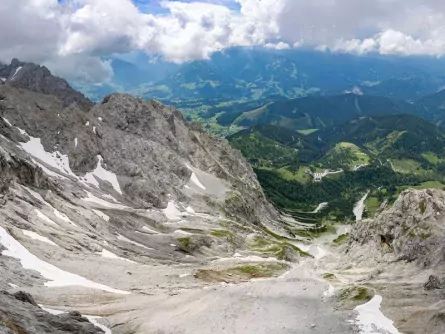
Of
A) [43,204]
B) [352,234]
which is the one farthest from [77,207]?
[352,234]

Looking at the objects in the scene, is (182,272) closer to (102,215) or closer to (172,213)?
(102,215)

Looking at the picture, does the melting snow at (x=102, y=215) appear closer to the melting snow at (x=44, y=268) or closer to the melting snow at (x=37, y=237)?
the melting snow at (x=37, y=237)

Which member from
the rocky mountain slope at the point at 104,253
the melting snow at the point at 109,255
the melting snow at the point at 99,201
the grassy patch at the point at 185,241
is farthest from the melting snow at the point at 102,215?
the melting snow at the point at 109,255

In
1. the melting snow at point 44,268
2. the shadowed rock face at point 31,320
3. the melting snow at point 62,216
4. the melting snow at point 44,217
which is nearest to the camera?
the shadowed rock face at point 31,320

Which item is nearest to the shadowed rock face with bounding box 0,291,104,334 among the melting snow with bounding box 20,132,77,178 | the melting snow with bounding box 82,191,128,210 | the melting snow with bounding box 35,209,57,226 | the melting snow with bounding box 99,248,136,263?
the melting snow with bounding box 99,248,136,263

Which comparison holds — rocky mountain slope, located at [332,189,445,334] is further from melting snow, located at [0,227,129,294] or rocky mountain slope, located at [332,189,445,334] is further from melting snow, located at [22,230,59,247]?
melting snow, located at [22,230,59,247]
